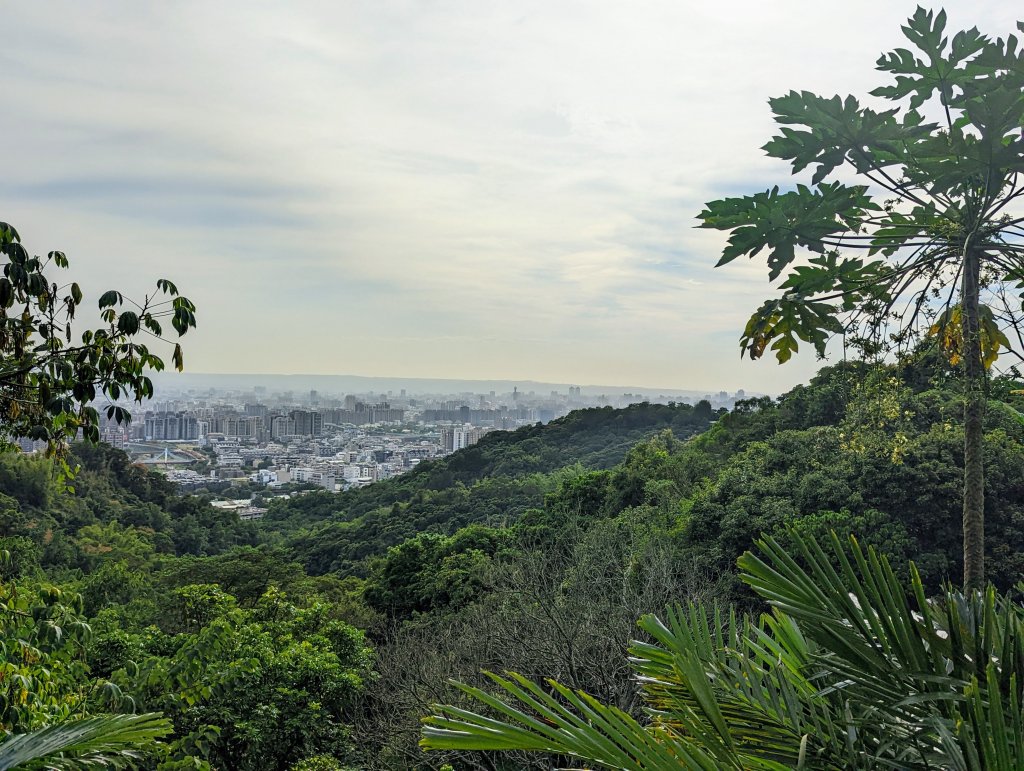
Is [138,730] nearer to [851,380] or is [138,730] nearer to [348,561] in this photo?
[851,380]

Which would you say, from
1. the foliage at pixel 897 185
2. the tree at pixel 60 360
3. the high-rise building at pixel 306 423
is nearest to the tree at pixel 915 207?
the foliage at pixel 897 185

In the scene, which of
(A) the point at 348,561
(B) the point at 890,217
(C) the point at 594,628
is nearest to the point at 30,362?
(B) the point at 890,217

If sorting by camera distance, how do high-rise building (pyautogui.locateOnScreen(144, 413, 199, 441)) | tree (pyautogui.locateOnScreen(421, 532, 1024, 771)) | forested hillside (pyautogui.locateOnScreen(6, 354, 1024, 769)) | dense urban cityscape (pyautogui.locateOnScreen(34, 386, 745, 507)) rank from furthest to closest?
1. high-rise building (pyautogui.locateOnScreen(144, 413, 199, 441))
2. dense urban cityscape (pyautogui.locateOnScreen(34, 386, 745, 507))
3. forested hillside (pyautogui.locateOnScreen(6, 354, 1024, 769))
4. tree (pyautogui.locateOnScreen(421, 532, 1024, 771))

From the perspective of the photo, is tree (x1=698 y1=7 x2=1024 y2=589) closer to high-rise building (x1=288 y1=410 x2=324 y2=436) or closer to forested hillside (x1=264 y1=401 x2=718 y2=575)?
forested hillside (x1=264 y1=401 x2=718 y2=575)

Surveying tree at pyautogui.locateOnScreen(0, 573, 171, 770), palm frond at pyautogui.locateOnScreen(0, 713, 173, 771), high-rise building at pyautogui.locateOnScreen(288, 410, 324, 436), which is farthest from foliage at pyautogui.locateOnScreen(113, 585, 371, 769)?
high-rise building at pyautogui.locateOnScreen(288, 410, 324, 436)

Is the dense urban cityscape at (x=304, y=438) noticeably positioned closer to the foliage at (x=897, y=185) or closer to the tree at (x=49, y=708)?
the tree at (x=49, y=708)

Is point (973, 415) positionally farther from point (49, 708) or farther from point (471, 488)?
point (471, 488)
